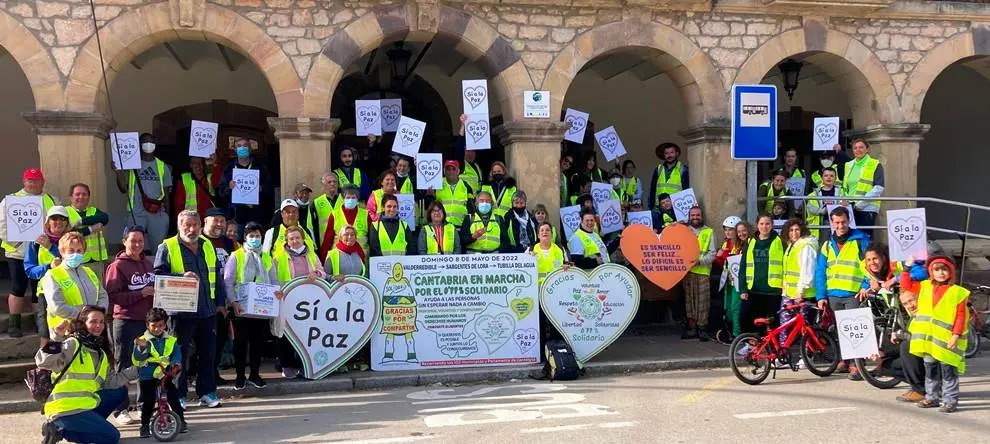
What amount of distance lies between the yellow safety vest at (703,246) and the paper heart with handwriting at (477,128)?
2.90m

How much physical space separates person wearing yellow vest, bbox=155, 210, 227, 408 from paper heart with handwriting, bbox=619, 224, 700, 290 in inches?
182

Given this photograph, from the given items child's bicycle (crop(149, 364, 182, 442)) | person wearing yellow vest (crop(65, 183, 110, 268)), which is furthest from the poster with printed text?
child's bicycle (crop(149, 364, 182, 442))

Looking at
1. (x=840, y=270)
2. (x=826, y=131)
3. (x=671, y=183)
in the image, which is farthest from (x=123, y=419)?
(x=826, y=131)

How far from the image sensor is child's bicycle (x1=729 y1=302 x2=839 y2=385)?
775 centimetres

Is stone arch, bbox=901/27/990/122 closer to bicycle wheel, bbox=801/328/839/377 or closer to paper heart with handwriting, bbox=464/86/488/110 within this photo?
bicycle wheel, bbox=801/328/839/377

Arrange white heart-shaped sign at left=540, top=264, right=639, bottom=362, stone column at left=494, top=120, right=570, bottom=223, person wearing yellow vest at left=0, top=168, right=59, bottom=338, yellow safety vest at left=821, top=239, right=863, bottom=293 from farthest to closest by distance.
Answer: stone column at left=494, top=120, right=570, bottom=223 → white heart-shaped sign at left=540, top=264, right=639, bottom=362 → person wearing yellow vest at left=0, top=168, right=59, bottom=338 → yellow safety vest at left=821, top=239, right=863, bottom=293

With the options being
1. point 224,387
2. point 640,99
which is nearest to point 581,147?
point 640,99

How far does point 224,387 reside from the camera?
7637mm

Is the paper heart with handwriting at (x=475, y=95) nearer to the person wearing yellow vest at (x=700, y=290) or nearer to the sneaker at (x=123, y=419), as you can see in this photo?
the person wearing yellow vest at (x=700, y=290)

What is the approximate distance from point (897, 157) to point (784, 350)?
4.77 meters

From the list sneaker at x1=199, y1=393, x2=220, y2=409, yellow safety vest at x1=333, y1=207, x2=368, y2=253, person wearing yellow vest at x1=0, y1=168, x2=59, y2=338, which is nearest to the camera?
sneaker at x1=199, y1=393, x2=220, y2=409

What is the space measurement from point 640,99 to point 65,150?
9033 mm

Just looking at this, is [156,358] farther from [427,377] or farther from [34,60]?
[34,60]

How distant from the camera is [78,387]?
18.7ft
